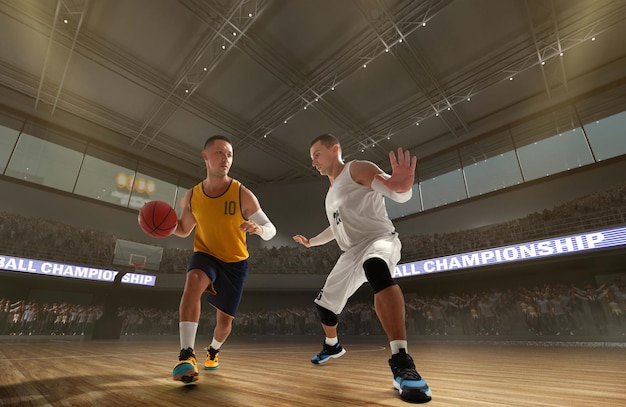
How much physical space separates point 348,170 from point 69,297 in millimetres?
14090

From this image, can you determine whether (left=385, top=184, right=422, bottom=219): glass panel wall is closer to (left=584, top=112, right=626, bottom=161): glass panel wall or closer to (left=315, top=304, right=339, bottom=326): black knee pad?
(left=584, top=112, right=626, bottom=161): glass panel wall

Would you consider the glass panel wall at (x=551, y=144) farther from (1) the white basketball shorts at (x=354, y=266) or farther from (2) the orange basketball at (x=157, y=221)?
(2) the orange basketball at (x=157, y=221)

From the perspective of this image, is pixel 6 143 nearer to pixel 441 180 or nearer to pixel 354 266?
pixel 354 266

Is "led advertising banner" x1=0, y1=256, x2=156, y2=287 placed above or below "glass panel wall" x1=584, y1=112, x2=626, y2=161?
below

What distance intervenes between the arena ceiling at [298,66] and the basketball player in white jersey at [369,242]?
8.17 m

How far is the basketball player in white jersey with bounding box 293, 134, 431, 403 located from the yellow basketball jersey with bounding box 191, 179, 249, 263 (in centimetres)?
66

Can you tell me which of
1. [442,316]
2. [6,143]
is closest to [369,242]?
[442,316]

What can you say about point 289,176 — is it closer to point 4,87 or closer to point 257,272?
point 257,272

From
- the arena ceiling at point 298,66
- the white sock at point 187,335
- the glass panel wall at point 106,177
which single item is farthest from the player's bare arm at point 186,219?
the glass panel wall at point 106,177

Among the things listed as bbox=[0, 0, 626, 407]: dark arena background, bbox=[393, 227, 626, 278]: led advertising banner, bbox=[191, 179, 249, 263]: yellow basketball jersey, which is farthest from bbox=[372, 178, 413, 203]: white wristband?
bbox=[393, 227, 626, 278]: led advertising banner

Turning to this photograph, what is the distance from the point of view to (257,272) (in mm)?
13688

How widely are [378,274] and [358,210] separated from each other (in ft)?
1.85

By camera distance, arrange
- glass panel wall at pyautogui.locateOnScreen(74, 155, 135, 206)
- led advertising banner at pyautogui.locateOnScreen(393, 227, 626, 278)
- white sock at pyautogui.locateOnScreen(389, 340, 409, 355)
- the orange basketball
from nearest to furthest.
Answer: white sock at pyautogui.locateOnScreen(389, 340, 409, 355) → the orange basketball → led advertising banner at pyautogui.locateOnScreen(393, 227, 626, 278) → glass panel wall at pyautogui.locateOnScreen(74, 155, 135, 206)

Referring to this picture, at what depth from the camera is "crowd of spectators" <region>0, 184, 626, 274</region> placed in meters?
8.61
